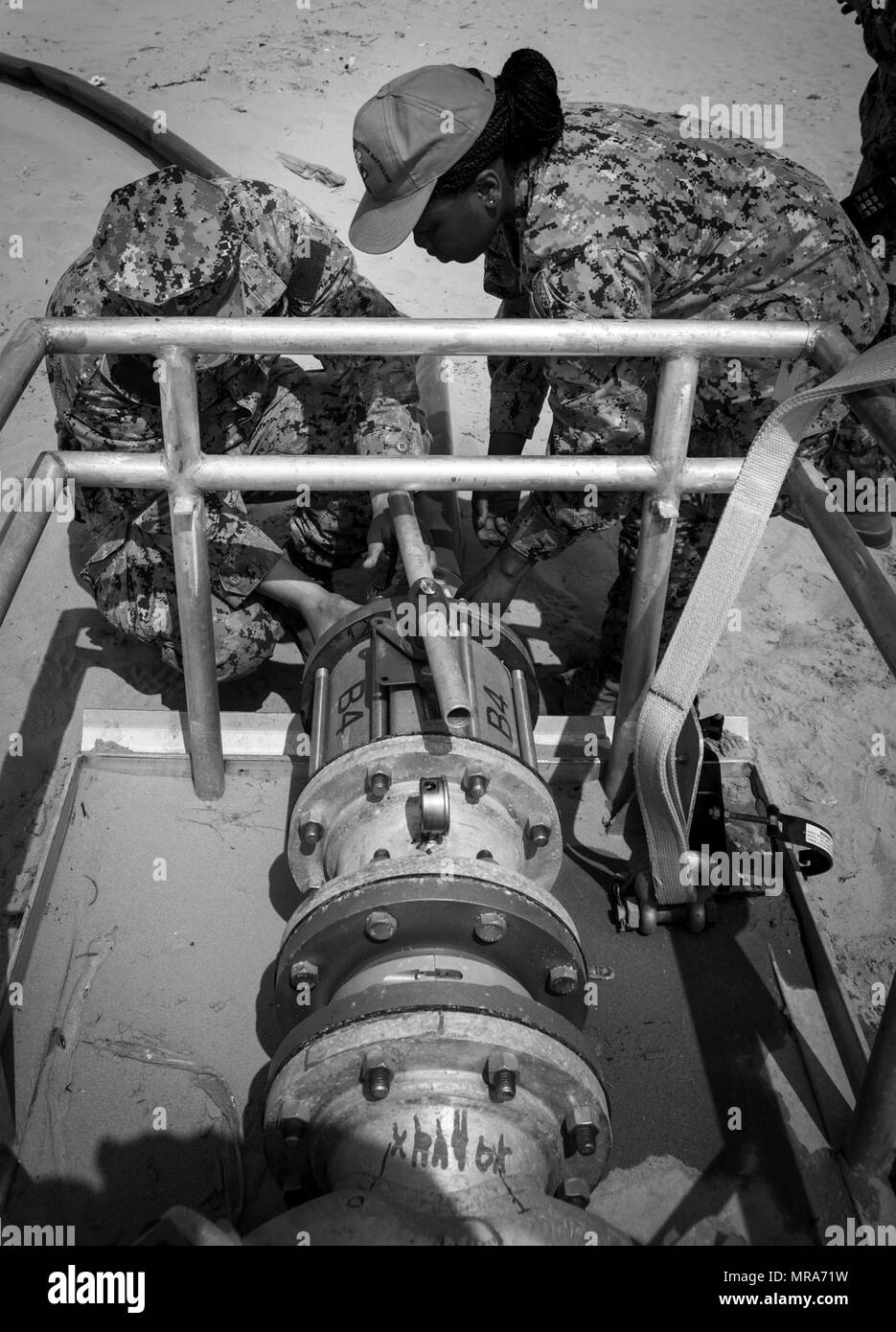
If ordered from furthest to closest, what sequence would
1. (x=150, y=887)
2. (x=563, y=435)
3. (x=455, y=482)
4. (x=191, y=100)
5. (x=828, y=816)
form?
(x=191, y=100) → (x=828, y=816) → (x=563, y=435) → (x=150, y=887) → (x=455, y=482)

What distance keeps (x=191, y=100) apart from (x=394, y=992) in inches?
221

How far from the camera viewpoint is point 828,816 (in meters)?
2.79

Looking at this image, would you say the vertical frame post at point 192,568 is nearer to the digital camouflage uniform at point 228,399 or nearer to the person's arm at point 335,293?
the digital camouflage uniform at point 228,399

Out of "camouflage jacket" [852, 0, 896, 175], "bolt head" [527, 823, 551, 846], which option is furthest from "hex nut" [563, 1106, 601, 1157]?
"camouflage jacket" [852, 0, 896, 175]

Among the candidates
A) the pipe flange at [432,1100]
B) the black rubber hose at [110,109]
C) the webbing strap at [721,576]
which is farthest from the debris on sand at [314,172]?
the pipe flange at [432,1100]

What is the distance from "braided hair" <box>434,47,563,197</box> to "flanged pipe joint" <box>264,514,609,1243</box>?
3.13 feet

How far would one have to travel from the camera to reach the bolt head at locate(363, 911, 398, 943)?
5.22 ft

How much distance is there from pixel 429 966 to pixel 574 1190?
369 mm

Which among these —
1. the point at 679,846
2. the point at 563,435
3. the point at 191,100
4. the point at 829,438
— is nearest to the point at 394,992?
the point at 679,846

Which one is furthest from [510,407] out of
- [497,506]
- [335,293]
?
[335,293]

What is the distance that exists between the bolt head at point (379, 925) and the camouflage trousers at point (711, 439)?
43.6 inches

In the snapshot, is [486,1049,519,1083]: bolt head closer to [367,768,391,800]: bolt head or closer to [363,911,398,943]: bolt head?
[363,911,398,943]: bolt head

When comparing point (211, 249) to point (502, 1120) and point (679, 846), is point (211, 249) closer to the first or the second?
point (679, 846)

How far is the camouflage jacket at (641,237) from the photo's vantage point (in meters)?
2.25
